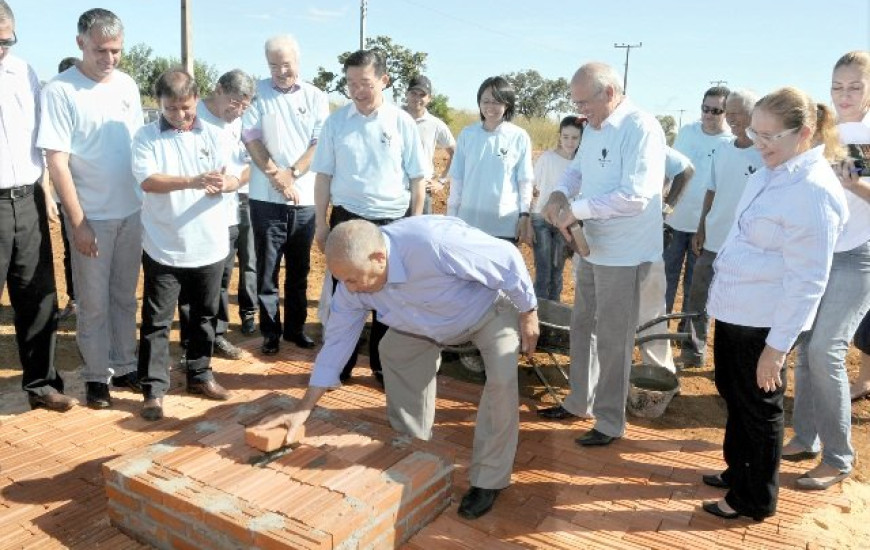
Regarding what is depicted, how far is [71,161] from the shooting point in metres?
4.02

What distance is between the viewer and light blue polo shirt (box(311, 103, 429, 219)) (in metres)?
4.65

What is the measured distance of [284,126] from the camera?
5.13m

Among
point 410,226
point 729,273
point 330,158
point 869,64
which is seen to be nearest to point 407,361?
point 410,226

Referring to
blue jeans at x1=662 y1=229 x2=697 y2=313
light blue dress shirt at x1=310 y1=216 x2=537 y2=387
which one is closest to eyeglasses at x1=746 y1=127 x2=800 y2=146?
light blue dress shirt at x1=310 y1=216 x2=537 y2=387

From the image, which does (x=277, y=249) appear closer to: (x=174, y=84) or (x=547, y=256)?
(x=174, y=84)

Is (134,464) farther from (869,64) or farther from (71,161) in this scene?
(869,64)

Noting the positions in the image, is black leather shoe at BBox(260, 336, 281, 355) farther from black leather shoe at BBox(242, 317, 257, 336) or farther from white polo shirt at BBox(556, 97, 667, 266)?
white polo shirt at BBox(556, 97, 667, 266)

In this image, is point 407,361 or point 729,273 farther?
point 407,361

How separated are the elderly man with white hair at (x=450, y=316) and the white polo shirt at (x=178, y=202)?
4.32 feet

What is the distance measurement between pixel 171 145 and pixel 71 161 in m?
0.58

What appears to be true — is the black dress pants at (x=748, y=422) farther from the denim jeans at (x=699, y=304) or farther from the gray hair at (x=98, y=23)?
the gray hair at (x=98, y=23)

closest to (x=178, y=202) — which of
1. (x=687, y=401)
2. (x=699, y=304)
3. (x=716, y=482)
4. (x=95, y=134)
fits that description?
(x=95, y=134)

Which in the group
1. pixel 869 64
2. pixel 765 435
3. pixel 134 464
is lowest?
pixel 134 464

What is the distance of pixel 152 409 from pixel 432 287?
82.2 inches
